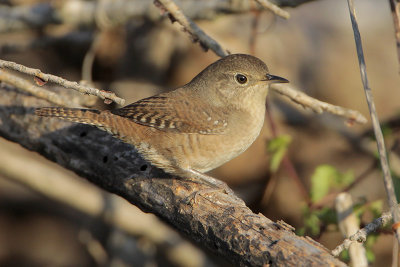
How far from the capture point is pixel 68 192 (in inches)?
207

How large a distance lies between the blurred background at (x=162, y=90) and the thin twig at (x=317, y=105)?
50cm

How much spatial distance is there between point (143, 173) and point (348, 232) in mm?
1455

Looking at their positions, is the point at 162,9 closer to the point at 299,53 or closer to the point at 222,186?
the point at 222,186

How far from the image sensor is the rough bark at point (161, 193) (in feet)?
8.91

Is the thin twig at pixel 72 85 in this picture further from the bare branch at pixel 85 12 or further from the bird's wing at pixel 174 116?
the bare branch at pixel 85 12

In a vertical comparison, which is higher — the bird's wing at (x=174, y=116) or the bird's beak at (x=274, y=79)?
the bird's beak at (x=274, y=79)

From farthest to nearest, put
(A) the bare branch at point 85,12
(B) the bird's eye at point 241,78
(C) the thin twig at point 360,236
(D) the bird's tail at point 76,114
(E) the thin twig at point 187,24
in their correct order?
(A) the bare branch at point 85,12
(B) the bird's eye at point 241,78
(E) the thin twig at point 187,24
(D) the bird's tail at point 76,114
(C) the thin twig at point 360,236

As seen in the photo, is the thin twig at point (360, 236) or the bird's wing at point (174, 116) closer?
the thin twig at point (360, 236)

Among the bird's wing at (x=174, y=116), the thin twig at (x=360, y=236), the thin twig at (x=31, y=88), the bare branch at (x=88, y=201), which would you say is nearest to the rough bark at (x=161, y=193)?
the thin twig at (x=360, y=236)

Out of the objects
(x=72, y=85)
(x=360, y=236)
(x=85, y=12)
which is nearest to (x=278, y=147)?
(x=360, y=236)

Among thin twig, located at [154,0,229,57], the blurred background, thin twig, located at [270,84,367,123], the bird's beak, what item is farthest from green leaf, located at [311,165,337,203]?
thin twig, located at [154,0,229,57]

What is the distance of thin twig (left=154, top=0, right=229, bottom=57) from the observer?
3916mm

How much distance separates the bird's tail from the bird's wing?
0.48 ft

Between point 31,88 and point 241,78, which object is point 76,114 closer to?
point 31,88
